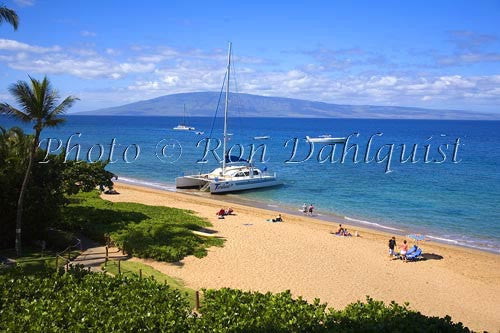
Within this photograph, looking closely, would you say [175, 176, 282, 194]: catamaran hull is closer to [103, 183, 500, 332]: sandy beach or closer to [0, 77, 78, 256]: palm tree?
[103, 183, 500, 332]: sandy beach

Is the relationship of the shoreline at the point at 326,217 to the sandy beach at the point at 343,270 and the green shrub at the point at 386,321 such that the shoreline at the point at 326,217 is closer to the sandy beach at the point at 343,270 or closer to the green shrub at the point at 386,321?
the sandy beach at the point at 343,270

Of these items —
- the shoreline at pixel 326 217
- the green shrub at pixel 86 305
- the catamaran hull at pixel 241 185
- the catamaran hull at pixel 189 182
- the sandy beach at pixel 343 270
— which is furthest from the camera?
the catamaran hull at pixel 189 182

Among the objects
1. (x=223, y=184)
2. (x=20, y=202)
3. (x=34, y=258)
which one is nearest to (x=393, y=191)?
(x=223, y=184)

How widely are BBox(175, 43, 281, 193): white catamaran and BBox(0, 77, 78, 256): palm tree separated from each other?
26174 millimetres

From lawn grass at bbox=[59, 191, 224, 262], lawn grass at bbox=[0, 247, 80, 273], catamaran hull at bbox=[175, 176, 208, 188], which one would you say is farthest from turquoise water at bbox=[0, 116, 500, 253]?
lawn grass at bbox=[0, 247, 80, 273]

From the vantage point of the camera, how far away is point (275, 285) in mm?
18234

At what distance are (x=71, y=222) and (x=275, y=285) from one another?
10.9m

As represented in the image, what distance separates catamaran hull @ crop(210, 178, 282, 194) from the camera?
1698 inches

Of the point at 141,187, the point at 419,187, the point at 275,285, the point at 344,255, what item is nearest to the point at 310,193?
→ the point at 419,187

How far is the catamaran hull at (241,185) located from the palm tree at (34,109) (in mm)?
26067

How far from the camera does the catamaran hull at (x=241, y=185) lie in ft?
141

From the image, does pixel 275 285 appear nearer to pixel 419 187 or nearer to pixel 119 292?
pixel 119 292

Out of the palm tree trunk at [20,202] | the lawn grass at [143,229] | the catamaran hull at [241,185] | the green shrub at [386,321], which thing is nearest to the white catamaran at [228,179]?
the catamaran hull at [241,185]

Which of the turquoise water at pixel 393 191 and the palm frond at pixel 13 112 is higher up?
the palm frond at pixel 13 112
